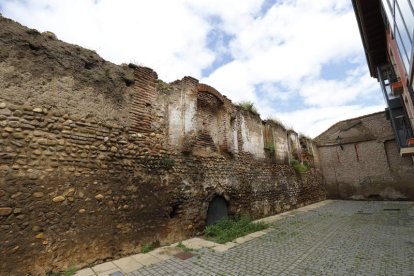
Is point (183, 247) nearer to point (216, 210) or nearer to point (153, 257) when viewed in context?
point (153, 257)

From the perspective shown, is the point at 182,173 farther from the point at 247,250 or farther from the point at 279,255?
the point at 279,255

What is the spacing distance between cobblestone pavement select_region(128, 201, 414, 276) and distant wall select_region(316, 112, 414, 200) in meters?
8.94

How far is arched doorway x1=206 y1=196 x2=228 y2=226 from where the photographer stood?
682 centimetres

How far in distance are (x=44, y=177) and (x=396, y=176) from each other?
58.0 feet

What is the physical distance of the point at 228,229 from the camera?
6.62m

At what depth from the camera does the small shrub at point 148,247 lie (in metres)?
4.95

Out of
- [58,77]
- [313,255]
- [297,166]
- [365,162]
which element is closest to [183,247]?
[313,255]

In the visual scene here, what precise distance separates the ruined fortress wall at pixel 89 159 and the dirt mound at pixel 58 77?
0.02 metres

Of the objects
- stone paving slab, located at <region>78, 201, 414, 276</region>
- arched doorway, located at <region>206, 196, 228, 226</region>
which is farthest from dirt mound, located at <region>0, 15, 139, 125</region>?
arched doorway, located at <region>206, 196, 228, 226</region>

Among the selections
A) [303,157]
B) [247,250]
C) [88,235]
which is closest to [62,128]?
[88,235]

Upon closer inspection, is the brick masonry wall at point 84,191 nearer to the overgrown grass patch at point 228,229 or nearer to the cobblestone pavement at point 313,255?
the overgrown grass patch at point 228,229

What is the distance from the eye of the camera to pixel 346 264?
4012 millimetres

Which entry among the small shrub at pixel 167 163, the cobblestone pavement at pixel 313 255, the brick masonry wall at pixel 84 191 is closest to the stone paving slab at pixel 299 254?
the cobblestone pavement at pixel 313 255

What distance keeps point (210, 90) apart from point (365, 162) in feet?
42.4
